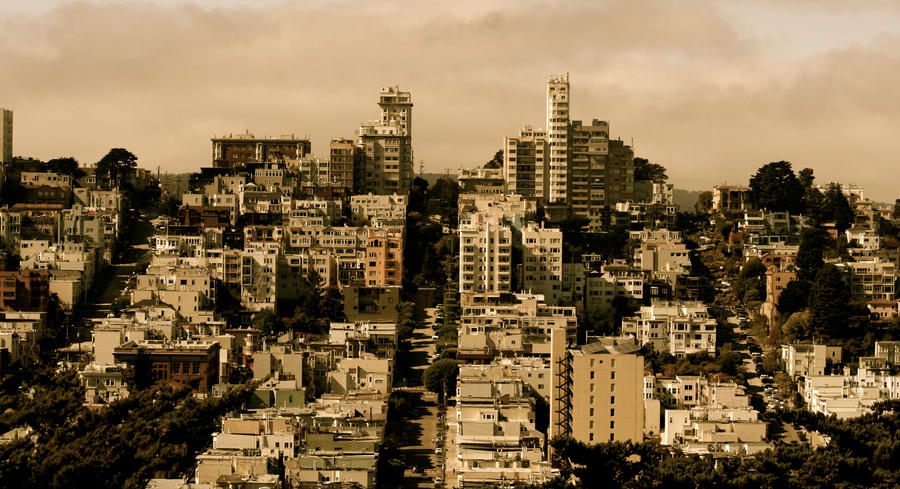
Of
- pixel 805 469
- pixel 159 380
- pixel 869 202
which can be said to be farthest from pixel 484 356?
pixel 869 202

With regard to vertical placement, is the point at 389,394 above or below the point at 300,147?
below

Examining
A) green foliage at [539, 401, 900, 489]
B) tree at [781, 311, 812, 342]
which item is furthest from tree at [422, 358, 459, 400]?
tree at [781, 311, 812, 342]

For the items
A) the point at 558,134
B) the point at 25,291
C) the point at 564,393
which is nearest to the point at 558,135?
the point at 558,134

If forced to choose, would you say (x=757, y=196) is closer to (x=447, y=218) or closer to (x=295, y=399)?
(x=447, y=218)

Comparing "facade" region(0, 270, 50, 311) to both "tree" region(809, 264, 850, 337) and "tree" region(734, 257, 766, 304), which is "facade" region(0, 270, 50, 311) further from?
"tree" region(809, 264, 850, 337)

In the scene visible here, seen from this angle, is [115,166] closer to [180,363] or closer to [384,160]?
[384,160]
